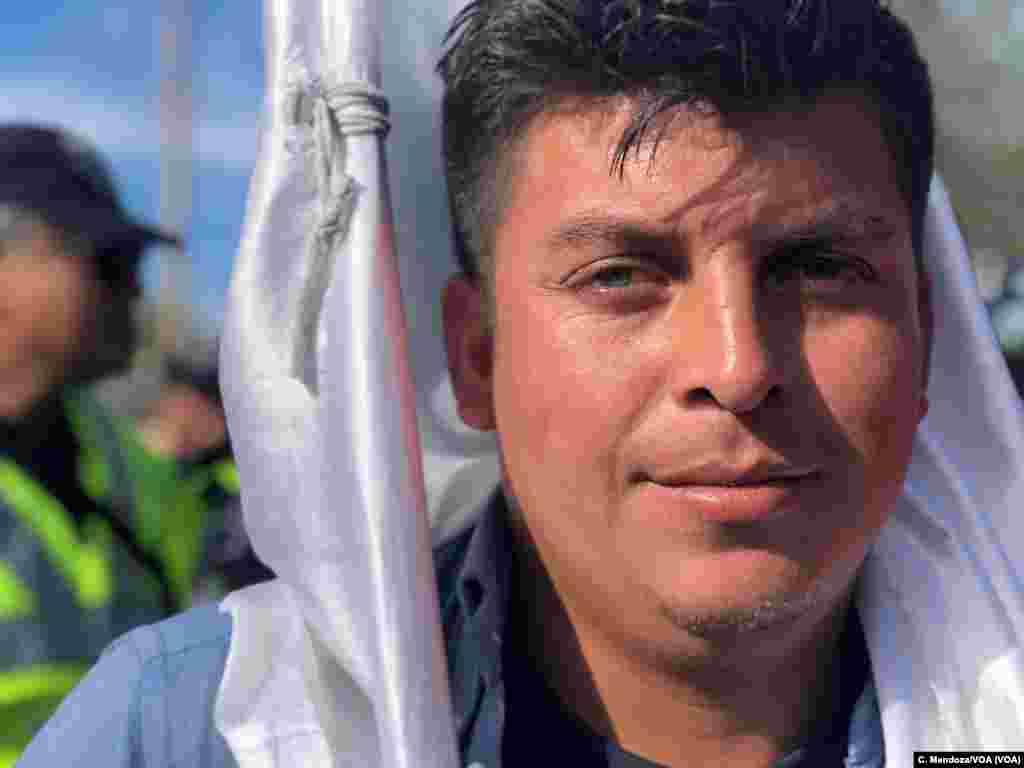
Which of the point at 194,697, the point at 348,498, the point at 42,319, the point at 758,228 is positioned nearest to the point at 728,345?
the point at 758,228

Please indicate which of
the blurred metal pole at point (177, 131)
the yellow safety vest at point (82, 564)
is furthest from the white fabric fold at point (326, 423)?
the blurred metal pole at point (177, 131)

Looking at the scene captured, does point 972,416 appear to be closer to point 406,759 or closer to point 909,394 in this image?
point 909,394

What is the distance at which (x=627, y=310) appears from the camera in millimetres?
1391

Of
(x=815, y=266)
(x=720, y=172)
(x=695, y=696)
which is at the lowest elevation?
(x=695, y=696)

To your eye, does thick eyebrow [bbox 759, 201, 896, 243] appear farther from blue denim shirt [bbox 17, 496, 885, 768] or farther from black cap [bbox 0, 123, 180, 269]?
black cap [bbox 0, 123, 180, 269]

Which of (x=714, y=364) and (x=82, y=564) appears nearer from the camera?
(x=714, y=364)

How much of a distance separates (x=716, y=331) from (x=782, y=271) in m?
0.13

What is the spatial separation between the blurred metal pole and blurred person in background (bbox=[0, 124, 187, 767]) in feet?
1.52

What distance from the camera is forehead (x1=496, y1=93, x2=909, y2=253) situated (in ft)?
4.43

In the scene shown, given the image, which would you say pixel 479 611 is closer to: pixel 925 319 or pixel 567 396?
pixel 567 396

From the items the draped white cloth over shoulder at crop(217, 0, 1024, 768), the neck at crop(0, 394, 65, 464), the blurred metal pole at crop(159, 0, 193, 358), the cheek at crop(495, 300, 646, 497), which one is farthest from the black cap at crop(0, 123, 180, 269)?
the cheek at crop(495, 300, 646, 497)

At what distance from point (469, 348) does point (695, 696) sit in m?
0.51

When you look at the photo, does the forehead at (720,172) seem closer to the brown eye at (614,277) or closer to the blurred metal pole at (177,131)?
the brown eye at (614,277)

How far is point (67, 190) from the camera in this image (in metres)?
2.94
